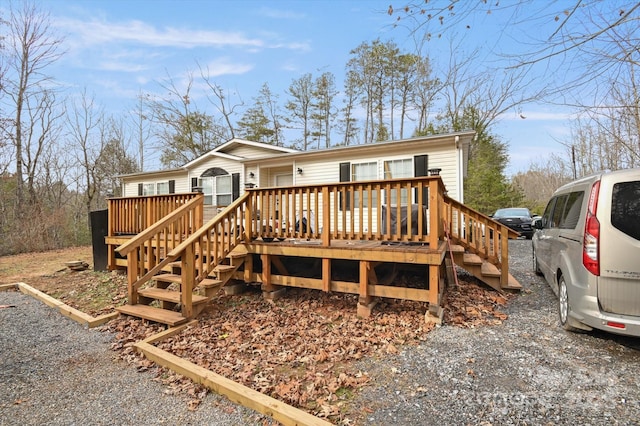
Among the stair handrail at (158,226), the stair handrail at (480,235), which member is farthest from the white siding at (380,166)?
the stair handrail at (158,226)

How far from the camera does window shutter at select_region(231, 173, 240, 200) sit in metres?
11.3

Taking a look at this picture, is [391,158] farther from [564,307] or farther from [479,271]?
[564,307]

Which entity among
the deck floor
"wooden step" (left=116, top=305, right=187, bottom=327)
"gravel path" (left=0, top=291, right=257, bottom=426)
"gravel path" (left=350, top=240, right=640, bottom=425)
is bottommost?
"gravel path" (left=0, top=291, right=257, bottom=426)

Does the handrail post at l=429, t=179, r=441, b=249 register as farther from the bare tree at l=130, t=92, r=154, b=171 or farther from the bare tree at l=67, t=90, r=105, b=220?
the bare tree at l=130, t=92, r=154, b=171

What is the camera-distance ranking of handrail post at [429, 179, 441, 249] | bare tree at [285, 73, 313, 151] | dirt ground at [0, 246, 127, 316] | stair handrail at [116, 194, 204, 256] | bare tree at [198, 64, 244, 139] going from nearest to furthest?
handrail post at [429, 179, 441, 249]
stair handrail at [116, 194, 204, 256]
dirt ground at [0, 246, 127, 316]
bare tree at [285, 73, 313, 151]
bare tree at [198, 64, 244, 139]

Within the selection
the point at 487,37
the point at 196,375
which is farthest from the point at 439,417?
the point at 487,37

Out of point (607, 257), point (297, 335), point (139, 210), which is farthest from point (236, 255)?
point (607, 257)

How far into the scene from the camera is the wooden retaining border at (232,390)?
2049 millimetres

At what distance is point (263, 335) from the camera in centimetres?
357

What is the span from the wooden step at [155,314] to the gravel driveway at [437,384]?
49cm

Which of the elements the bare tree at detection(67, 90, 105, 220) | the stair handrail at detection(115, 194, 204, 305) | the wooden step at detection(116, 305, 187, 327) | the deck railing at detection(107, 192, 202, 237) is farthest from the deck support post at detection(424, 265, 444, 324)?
the bare tree at detection(67, 90, 105, 220)

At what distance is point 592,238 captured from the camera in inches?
108

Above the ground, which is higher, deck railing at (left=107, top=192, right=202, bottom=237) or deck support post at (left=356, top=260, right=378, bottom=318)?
deck railing at (left=107, top=192, right=202, bottom=237)

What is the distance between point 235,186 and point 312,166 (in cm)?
328
